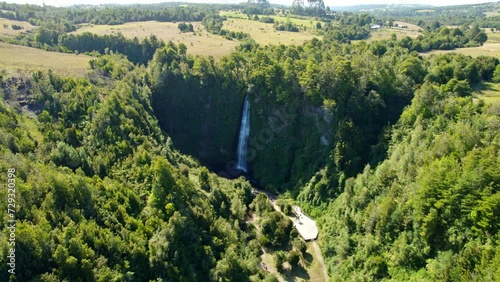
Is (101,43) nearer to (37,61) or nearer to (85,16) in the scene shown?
(37,61)

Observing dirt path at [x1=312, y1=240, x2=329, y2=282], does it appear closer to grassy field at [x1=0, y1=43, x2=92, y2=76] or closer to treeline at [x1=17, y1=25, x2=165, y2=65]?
grassy field at [x1=0, y1=43, x2=92, y2=76]

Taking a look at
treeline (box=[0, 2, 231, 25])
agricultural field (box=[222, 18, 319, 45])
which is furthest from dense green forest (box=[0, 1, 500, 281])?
treeline (box=[0, 2, 231, 25])

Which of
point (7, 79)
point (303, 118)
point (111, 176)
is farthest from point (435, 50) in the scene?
point (7, 79)

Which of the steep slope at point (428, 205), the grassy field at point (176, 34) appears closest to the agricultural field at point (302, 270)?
the steep slope at point (428, 205)

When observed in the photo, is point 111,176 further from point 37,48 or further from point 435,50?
point 435,50

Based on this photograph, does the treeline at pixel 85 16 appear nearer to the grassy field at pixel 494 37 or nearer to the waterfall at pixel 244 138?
the waterfall at pixel 244 138
